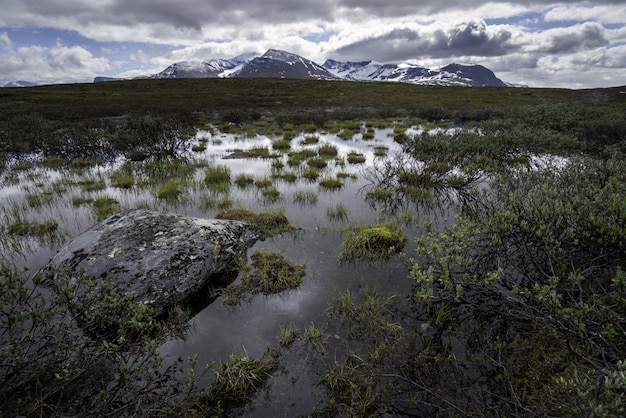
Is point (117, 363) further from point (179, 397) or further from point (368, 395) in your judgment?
point (368, 395)

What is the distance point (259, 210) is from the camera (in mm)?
10633

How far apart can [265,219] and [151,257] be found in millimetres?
3911

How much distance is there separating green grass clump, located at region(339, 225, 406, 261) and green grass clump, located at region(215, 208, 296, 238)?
2092 mm

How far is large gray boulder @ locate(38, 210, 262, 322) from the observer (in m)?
5.67

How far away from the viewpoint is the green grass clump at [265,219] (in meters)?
9.17

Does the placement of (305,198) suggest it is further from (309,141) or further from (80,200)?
(309,141)

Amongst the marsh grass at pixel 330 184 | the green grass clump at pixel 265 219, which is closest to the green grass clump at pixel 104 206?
the green grass clump at pixel 265 219

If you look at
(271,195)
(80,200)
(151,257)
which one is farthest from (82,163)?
(151,257)

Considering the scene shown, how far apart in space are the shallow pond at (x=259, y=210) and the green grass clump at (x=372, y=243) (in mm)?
264

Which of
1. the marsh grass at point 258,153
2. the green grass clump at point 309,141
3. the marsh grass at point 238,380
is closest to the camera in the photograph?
the marsh grass at point 238,380

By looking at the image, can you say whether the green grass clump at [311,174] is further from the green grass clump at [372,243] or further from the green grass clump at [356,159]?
the green grass clump at [372,243]

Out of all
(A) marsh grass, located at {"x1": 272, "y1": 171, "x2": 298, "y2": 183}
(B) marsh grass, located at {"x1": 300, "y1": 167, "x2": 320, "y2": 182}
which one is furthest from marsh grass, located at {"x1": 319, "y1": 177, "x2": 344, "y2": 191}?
(A) marsh grass, located at {"x1": 272, "y1": 171, "x2": 298, "y2": 183}

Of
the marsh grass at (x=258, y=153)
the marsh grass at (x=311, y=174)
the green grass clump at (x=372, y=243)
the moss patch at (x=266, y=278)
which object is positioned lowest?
the moss patch at (x=266, y=278)

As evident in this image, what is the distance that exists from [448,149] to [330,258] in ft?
35.7
